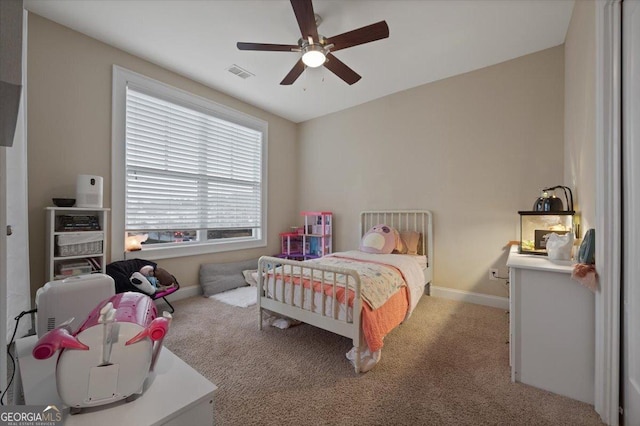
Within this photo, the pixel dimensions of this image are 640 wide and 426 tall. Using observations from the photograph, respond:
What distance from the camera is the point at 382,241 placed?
10.0 feet

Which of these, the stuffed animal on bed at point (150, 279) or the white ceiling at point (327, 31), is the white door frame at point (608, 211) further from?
the stuffed animal on bed at point (150, 279)

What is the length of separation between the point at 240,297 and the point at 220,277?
16.7 inches

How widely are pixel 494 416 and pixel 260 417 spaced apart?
1203 millimetres

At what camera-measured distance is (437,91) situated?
311 centimetres

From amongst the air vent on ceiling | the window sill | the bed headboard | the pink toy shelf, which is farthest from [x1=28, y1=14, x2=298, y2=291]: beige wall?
the bed headboard

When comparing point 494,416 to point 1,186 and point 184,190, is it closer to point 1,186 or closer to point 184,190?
point 1,186

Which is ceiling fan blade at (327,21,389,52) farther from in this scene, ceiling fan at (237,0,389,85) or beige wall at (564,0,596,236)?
beige wall at (564,0,596,236)

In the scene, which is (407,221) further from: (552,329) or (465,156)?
(552,329)

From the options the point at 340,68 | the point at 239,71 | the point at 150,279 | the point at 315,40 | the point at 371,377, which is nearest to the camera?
the point at 371,377

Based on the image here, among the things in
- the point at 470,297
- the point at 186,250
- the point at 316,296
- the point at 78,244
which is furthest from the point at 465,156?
the point at 78,244

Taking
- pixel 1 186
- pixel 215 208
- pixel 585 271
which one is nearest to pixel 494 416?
pixel 585 271

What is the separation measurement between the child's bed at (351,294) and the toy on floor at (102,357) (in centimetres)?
122

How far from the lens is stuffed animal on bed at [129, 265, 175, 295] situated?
2346mm

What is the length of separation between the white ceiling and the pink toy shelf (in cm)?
191
